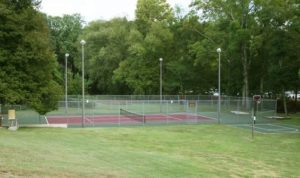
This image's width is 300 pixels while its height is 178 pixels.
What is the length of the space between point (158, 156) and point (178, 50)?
51.8 metres

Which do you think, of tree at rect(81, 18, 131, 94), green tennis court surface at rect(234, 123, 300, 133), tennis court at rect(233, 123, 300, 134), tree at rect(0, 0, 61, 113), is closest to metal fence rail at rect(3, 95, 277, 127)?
tennis court at rect(233, 123, 300, 134)

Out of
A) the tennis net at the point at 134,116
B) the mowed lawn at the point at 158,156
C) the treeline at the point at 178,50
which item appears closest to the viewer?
the mowed lawn at the point at 158,156

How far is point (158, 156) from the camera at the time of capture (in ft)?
60.5

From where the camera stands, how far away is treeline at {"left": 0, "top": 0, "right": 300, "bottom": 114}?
32.2 m

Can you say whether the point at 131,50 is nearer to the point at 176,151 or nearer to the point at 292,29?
the point at 292,29

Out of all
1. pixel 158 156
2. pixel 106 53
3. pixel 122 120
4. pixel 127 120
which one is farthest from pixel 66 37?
pixel 158 156

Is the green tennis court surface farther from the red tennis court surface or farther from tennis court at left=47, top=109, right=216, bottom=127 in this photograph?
the red tennis court surface

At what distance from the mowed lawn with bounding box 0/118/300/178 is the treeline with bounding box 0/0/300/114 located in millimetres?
9348

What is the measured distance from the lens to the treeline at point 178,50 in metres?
32.2

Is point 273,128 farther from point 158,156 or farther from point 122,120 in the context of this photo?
point 158,156

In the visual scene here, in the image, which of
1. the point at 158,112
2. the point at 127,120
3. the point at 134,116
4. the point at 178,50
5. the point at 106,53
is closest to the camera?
the point at 127,120

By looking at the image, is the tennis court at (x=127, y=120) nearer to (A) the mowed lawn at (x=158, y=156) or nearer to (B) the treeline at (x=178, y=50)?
(B) the treeline at (x=178, y=50)

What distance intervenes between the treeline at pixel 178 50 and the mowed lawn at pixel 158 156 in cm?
935

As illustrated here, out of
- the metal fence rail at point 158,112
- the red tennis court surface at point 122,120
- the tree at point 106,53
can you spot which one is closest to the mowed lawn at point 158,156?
the red tennis court surface at point 122,120
